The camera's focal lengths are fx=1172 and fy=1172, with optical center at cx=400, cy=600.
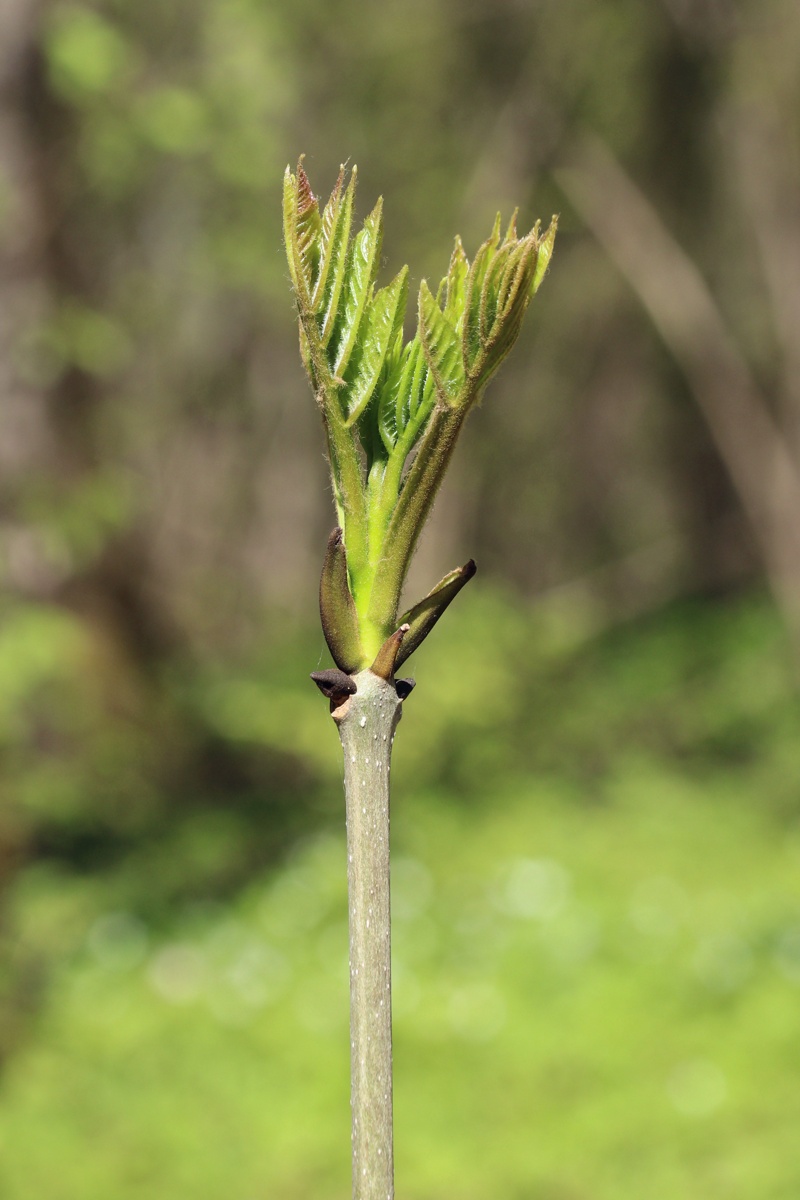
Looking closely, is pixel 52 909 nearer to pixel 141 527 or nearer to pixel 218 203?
pixel 141 527

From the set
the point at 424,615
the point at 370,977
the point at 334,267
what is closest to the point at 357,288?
the point at 334,267

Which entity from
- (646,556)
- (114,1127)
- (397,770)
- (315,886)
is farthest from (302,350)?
(646,556)

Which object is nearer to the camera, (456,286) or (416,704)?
(456,286)

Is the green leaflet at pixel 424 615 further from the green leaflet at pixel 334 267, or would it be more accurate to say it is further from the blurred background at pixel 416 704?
the blurred background at pixel 416 704

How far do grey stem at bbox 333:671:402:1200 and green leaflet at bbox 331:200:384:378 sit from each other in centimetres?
14

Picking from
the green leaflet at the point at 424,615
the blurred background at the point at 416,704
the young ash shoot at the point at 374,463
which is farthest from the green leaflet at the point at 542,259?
the blurred background at the point at 416,704

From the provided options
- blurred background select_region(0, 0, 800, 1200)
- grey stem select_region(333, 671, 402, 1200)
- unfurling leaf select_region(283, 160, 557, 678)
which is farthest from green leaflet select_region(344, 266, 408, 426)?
blurred background select_region(0, 0, 800, 1200)

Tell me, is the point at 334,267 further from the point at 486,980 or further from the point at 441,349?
the point at 486,980

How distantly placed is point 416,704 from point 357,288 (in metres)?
5.01

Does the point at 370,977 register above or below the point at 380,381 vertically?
below

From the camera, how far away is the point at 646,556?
9867 millimetres

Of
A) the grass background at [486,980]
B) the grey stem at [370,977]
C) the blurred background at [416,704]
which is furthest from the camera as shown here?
the blurred background at [416,704]

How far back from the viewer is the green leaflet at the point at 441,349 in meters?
0.40

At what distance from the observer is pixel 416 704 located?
17.7ft
